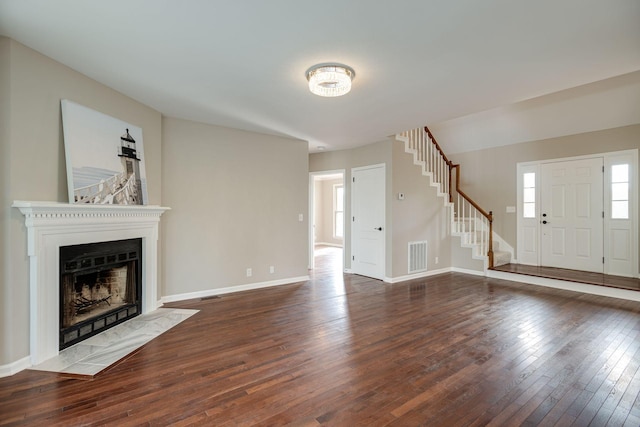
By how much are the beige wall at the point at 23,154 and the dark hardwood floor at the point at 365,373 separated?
52cm

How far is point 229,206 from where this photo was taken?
465 cm

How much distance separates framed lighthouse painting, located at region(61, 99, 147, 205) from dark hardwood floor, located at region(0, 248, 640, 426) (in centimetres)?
159

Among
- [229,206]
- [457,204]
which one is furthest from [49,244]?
[457,204]

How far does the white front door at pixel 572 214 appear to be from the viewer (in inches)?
210

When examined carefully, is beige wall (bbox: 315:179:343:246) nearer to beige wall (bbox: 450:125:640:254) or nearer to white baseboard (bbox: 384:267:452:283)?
beige wall (bbox: 450:125:640:254)

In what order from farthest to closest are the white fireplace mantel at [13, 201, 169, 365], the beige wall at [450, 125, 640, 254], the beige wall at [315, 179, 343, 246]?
the beige wall at [315, 179, 343, 246]
the beige wall at [450, 125, 640, 254]
the white fireplace mantel at [13, 201, 169, 365]

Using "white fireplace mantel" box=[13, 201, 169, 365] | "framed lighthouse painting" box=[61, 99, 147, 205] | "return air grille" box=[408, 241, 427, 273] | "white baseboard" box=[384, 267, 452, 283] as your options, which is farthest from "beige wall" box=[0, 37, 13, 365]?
"return air grille" box=[408, 241, 427, 273]

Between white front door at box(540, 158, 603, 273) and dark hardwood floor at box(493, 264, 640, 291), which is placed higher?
white front door at box(540, 158, 603, 273)

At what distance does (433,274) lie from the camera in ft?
19.7

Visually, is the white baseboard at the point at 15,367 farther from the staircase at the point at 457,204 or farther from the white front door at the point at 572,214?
the white front door at the point at 572,214

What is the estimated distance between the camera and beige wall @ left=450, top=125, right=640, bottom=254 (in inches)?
202

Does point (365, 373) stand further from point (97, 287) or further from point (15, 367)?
point (97, 287)

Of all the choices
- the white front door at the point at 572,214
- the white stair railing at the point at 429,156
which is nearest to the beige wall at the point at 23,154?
the white stair railing at the point at 429,156

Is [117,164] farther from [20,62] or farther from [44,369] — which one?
[44,369]
